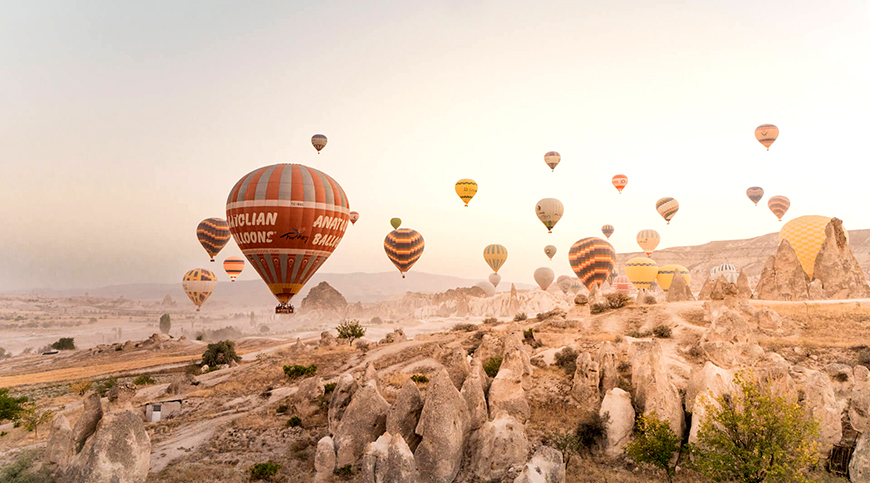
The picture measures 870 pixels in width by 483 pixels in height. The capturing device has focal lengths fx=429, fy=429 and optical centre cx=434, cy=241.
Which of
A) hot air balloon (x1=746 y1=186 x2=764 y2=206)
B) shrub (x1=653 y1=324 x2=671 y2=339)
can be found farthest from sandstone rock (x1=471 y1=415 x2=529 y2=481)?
hot air balloon (x1=746 y1=186 x2=764 y2=206)

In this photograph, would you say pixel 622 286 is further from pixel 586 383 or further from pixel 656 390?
pixel 656 390

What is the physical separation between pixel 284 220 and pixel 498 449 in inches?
962

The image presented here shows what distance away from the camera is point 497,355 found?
34.6 m

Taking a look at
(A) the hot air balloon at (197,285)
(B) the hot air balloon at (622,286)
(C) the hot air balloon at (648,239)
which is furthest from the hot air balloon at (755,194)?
(A) the hot air balloon at (197,285)

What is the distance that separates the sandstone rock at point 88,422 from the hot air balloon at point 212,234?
51.7 metres

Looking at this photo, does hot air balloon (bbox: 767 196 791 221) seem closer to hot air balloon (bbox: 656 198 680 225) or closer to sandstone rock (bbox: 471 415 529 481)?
hot air balloon (bbox: 656 198 680 225)

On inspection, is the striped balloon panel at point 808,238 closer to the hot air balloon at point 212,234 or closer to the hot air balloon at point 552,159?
the hot air balloon at point 552,159

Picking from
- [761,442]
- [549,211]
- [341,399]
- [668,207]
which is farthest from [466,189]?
[761,442]

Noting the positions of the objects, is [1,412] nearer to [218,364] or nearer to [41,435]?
[41,435]

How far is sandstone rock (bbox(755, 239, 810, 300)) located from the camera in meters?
55.6

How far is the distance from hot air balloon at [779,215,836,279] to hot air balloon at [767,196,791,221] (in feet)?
103

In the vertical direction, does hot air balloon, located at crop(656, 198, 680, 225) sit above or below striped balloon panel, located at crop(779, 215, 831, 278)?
above

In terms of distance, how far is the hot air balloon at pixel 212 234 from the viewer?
6719 cm

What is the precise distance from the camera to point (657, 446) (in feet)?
60.1
